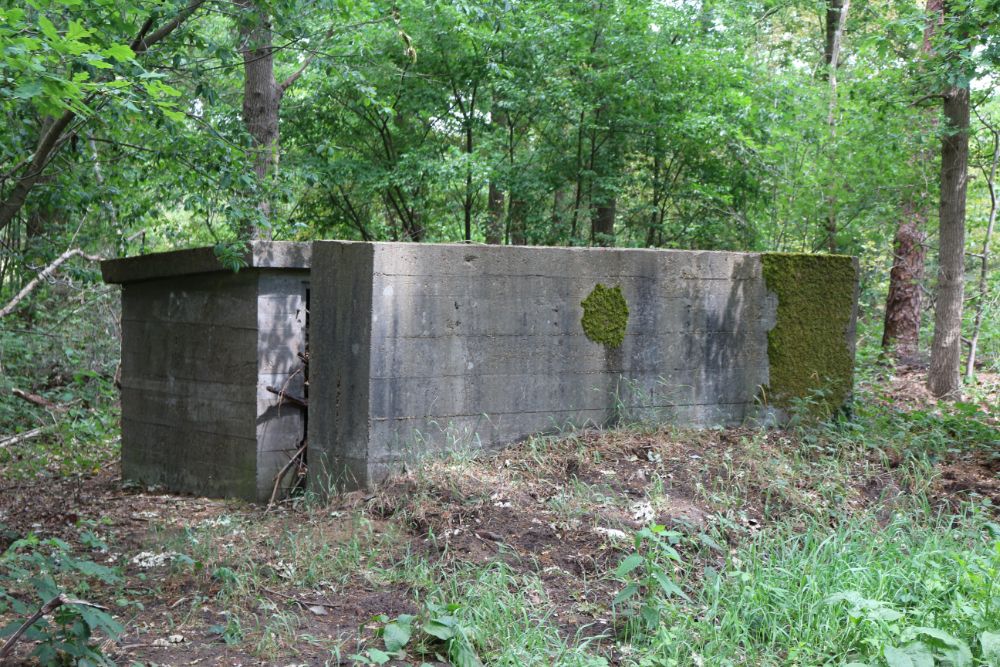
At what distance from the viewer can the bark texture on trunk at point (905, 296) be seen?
1254 cm

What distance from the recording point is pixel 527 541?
15.5 feet

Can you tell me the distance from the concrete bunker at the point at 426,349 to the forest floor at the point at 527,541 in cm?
31

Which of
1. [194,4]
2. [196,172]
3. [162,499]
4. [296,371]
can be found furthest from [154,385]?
[194,4]

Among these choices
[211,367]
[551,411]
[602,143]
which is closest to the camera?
[551,411]

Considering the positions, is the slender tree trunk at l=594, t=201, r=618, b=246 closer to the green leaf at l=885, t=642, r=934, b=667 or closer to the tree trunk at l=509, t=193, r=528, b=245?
the tree trunk at l=509, t=193, r=528, b=245

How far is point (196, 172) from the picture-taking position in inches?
248

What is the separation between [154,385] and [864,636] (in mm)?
6118

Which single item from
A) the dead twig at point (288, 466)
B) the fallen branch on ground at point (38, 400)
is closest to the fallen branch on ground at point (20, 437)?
the fallen branch on ground at point (38, 400)

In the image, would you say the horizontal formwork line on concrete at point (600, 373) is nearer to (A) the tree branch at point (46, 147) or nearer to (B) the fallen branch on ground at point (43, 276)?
(A) the tree branch at point (46, 147)

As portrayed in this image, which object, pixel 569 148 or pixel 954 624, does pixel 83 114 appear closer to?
pixel 954 624

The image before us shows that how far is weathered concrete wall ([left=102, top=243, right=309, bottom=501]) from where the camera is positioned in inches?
258

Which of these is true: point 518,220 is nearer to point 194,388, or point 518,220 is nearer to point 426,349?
point 194,388

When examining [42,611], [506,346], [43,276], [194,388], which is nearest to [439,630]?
[42,611]

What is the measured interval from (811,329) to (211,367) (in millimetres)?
4924
